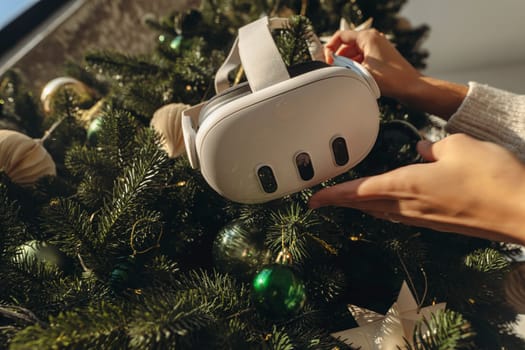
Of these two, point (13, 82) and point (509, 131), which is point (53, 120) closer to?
point (13, 82)

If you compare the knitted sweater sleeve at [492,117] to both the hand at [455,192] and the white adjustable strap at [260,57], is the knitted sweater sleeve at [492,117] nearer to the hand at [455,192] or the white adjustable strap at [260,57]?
the hand at [455,192]

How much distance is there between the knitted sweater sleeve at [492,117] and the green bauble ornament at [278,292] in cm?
31

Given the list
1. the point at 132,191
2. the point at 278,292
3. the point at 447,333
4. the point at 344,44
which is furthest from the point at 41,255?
the point at 344,44

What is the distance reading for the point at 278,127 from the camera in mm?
281

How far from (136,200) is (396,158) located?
294 mm

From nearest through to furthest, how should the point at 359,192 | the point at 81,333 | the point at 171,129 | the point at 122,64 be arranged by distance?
the point at 81,333 < the point at 359,192 < the point at 171,129 < the point at 122,64

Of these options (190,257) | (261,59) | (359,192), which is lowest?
(190,257)

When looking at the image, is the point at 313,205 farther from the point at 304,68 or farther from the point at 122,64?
the point at 122,64

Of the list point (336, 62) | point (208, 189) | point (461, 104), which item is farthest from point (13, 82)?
point (461, 104)

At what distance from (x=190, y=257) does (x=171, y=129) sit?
16cm

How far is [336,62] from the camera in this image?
0.38m

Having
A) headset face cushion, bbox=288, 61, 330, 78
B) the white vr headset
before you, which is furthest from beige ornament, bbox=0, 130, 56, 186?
headset face cushion, bbox=288, 61, 330, 78

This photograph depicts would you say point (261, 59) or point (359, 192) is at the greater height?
point (261, 59)

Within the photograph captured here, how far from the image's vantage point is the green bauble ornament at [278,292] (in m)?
0.27
